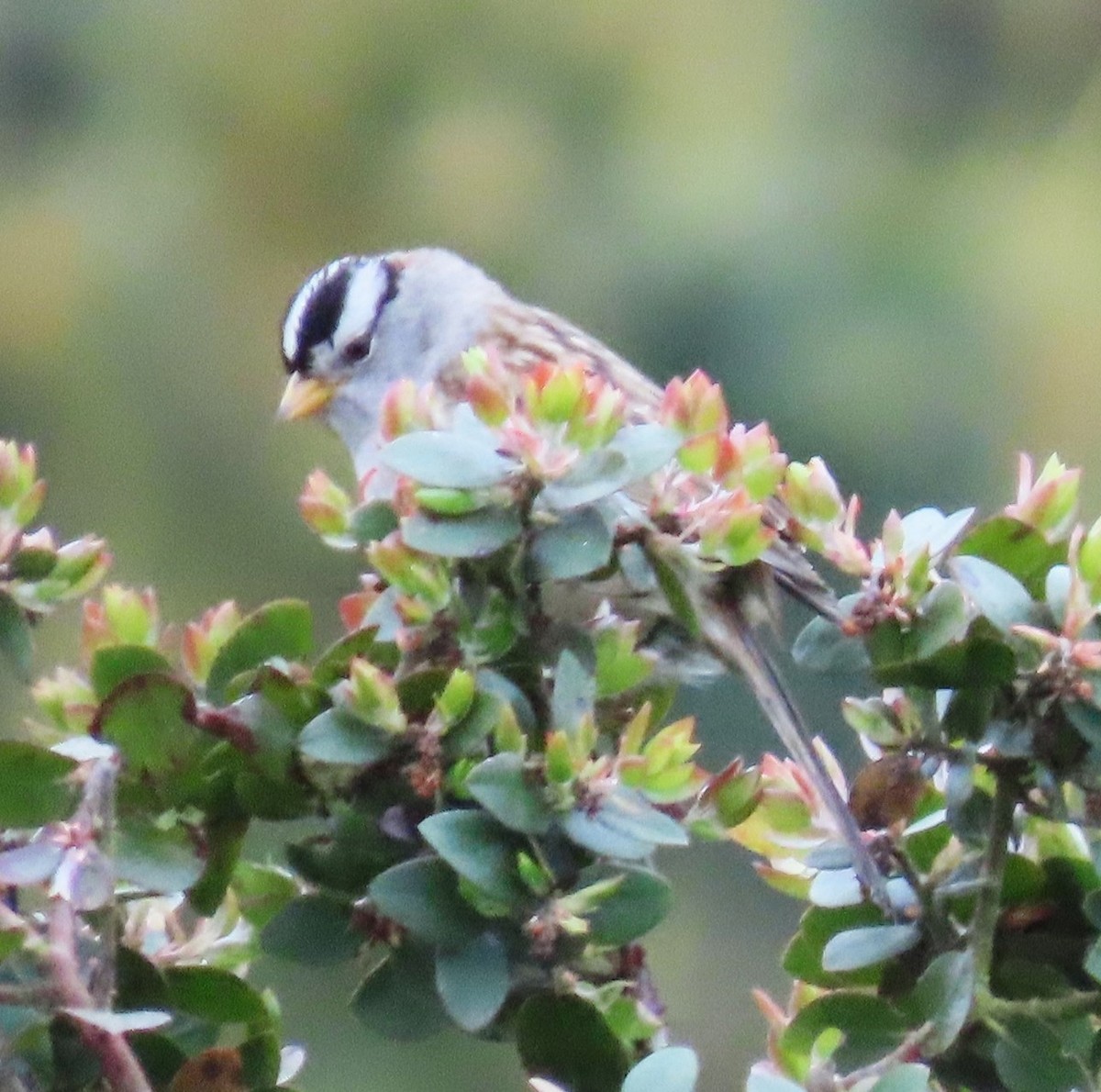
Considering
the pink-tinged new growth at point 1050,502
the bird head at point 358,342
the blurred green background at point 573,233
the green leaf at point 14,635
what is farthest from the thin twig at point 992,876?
the blurred green background at point 573,233

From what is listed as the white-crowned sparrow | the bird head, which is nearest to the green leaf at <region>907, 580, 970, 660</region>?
the white-crowned sparrow

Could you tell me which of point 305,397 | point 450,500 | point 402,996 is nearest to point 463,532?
point 450,500

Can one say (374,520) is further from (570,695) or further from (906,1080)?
(906,1080)

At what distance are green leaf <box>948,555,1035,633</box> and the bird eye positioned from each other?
151cm

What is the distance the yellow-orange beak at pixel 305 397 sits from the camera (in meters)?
2.29

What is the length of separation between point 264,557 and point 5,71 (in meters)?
1.48

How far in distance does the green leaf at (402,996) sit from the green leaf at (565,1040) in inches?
2.1

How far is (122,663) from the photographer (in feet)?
2.87

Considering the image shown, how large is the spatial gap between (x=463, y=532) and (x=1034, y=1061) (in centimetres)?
35

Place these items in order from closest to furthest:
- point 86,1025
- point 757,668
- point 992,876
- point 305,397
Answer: point 86,1025 < point 992,876 < point 757,668 < point 305,397

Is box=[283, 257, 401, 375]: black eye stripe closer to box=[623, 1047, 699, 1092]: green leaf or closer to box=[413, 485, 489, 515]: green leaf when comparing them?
box=[413, 485, 489, 515]: green leaf

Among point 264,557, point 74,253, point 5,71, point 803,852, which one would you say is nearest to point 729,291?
point 264,557

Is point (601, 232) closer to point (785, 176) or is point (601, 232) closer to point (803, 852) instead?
point (785, 176)

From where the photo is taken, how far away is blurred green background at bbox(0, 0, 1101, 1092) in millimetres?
3842
